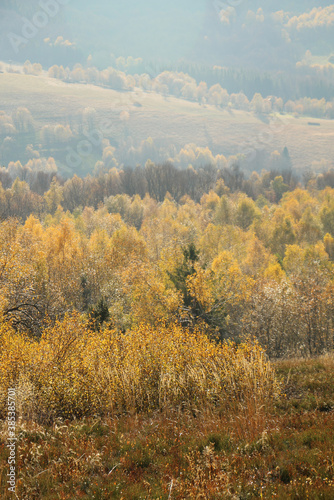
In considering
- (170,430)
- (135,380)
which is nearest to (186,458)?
(170,430)

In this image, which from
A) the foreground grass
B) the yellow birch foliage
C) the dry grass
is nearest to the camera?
the foreground grass

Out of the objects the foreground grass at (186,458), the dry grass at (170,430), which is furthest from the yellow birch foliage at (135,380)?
the foreground grass at (186,458)

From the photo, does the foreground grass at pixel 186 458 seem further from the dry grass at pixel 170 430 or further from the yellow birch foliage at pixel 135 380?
the yellow birch foliage at pixel 135 380

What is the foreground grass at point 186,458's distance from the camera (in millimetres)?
7242

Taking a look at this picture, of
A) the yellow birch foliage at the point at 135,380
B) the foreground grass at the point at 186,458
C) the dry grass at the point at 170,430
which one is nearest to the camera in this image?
the foreground grass at the point at 186,458

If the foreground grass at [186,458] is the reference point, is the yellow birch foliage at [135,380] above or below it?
below

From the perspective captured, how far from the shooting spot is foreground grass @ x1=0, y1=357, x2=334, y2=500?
7.24 meters

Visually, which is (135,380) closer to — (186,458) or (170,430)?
(170,430)

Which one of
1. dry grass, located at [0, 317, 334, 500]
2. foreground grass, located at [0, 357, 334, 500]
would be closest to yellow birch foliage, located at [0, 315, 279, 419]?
dry grass, located at [0, 317, 334, 500]

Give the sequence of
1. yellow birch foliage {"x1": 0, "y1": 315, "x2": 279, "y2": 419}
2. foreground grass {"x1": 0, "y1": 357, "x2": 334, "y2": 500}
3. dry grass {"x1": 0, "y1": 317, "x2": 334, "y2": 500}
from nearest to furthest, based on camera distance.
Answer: foreground grass {"x1": 0, "y1": 357, "x2": 334, "y2": 500}, dry grass {"x1": 0, "y1": 317, "x2": 334, "y2": 500}, yellow birch foliage {"x1": 0, "y1": 315, "x2": 279, "y2": 419}

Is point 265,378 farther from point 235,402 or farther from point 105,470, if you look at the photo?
point 105,470

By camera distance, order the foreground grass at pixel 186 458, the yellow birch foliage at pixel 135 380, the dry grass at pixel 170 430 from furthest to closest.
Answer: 1. the yellow birch foliage at pixel 135 380
2. the dry grass at pixel 170 430
3. the foreground grass at pixel 186 458

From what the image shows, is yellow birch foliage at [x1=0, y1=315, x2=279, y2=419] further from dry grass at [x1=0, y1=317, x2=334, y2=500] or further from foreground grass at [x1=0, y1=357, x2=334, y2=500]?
foreground grass at [x1=0, y1=357, x2=334, y2=500]

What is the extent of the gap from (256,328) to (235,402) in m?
29.0
